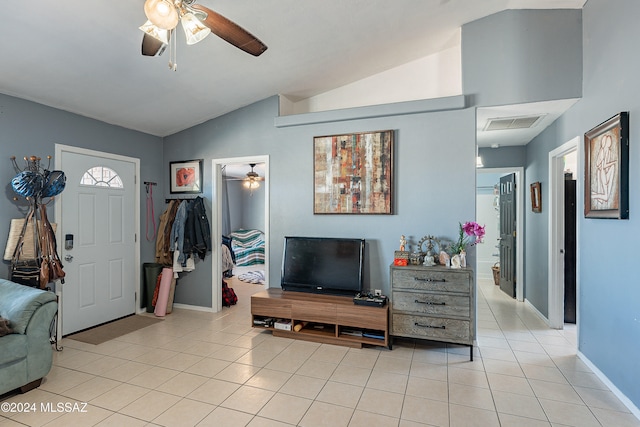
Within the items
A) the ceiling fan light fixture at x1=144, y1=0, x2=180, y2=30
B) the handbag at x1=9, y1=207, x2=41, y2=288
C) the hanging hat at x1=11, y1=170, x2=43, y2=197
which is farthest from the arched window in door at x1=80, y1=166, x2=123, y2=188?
the ceiling fan light fixture at x1=144, y1=0, x2=180, y2=30

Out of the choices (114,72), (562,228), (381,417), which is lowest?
(381,417)

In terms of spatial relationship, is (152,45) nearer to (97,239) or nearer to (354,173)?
(354,173)

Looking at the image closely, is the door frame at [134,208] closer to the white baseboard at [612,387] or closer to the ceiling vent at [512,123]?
the ceiling vent at [512,123]

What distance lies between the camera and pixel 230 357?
119 inches

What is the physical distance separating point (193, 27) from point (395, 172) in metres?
2.36

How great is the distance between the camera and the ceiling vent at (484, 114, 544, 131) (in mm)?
3596

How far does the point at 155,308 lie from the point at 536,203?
513 cm

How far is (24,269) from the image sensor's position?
2963 mm

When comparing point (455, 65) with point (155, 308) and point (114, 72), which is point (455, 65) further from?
point (155, 308)

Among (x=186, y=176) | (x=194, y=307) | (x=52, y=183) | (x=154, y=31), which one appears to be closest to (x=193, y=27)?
(x=154, y=31)

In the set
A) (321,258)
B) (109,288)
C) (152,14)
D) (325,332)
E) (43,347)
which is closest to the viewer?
(152,14)

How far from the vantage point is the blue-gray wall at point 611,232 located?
2.20 meters

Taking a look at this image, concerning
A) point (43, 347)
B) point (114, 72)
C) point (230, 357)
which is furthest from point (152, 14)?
point (230, 357)

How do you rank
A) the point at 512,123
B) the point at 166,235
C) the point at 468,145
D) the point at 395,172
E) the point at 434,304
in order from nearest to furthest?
1. the point at 434,304
2. the point at 468,145
3. the point at 395,172
4. the point at 512,123
5. the point at 166,235
